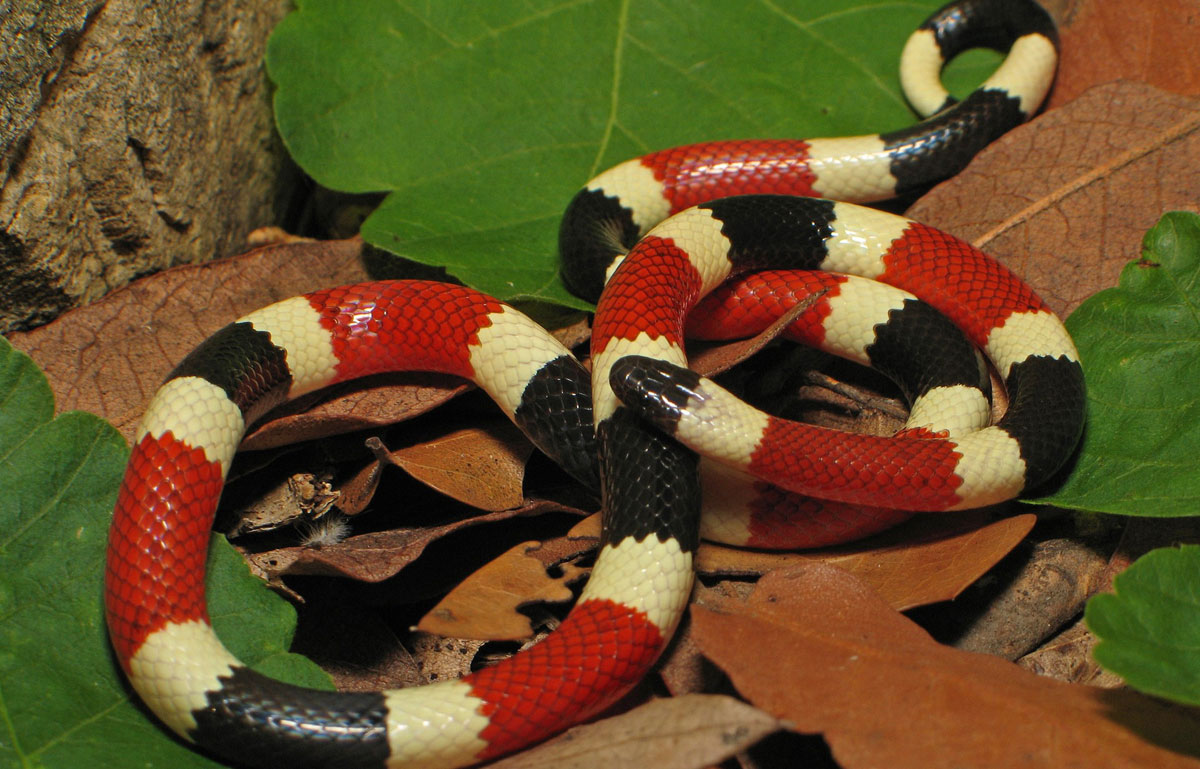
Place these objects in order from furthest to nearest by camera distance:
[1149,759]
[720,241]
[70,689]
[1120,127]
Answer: [1120,127], [720,241], [70,689], [1149,759]

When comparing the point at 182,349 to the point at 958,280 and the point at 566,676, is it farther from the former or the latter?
the point at 958,280

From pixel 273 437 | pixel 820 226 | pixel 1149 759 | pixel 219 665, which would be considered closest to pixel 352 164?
pixel 273 437

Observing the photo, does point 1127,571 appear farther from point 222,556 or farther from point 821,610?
point 222,556

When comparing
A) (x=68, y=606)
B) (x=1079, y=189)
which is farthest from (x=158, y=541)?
(x=1079, y=189)

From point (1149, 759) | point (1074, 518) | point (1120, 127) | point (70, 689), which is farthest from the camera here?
point (1120, 127)

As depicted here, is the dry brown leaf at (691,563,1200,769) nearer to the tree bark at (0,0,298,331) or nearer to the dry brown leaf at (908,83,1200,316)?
the dry brown leaf at (908,83,1200,316)
